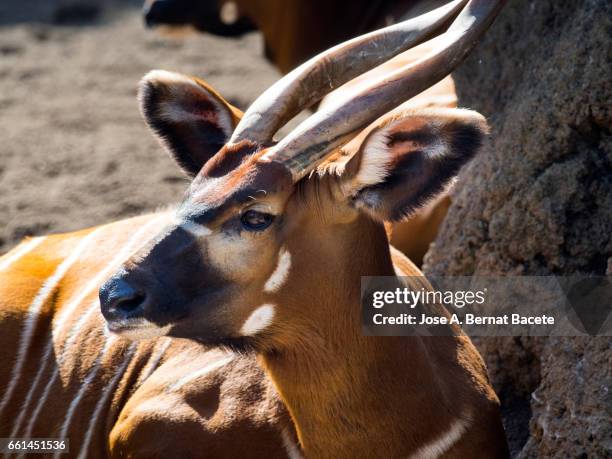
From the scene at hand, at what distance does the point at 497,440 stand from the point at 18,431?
166 cm

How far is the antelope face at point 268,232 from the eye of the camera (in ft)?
8.05

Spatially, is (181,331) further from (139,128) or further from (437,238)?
(139,128)

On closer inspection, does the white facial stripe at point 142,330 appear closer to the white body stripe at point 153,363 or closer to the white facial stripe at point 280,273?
the white facial stripe at point 280,273

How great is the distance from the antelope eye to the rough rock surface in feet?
3.21

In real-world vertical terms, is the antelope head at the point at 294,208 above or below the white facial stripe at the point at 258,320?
above

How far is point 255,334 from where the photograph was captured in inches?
102

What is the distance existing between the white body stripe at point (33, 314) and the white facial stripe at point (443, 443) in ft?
4.94

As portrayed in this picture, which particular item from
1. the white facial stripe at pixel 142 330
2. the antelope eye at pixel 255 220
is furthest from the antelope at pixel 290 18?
the white facial stripe at pixel 142 330

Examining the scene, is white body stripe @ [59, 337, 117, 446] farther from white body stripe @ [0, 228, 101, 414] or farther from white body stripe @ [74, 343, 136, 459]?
Result: white body stripe @ [0, 228, 101, 414]

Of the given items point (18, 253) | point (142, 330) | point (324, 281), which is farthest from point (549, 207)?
point (18, 253)

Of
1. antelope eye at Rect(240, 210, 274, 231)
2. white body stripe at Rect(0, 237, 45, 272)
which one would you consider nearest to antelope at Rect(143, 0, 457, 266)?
white body stripe at Rect(0, 237, 45, 272)

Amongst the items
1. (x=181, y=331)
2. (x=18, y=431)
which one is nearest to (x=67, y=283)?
(x=18, y=431)

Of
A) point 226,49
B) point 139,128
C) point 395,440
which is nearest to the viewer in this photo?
point 395,440

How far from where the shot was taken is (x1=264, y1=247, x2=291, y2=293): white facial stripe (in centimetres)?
254
